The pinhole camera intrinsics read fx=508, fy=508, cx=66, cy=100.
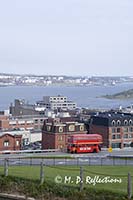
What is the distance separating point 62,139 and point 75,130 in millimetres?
3220

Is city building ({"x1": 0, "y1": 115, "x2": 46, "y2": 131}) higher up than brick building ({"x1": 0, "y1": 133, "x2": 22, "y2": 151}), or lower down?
lower down

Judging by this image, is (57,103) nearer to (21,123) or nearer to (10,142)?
(21,123)

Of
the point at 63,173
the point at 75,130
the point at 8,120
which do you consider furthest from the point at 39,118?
the point at 63,173

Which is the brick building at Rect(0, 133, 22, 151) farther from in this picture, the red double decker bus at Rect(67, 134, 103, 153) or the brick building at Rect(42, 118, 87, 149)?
the red double decker bus at Rect(67, 134, 103, 153)

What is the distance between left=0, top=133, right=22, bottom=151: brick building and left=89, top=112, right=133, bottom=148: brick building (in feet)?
35.2

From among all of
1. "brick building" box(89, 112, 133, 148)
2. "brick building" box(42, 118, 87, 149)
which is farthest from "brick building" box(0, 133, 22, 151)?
"brick building" box(89, 112, 133, 148)

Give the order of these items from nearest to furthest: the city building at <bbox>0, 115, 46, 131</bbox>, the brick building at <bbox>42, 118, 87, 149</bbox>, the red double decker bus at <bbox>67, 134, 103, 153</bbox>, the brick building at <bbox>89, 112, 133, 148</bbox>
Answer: the red double decker bus at <bbox>67, 134, 103, 153</bbox> < the brick building at <bbox>42, 118, 87, 149</bbox> < the brick building at <bbox>89, 112, 133, 148</bbox> < the city building at <bbox>0, 115, 46, 131</bbox>

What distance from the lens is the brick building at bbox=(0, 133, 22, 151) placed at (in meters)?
53.3

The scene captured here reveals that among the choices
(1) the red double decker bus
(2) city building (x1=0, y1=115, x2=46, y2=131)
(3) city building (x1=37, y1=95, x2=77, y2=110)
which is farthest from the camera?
(3) city building (x1=37, y1=95, x2=77, y2=110)

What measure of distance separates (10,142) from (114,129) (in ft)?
43.5

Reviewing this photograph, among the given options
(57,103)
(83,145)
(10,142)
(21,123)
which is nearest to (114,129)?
(10,142)

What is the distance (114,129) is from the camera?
2379 inches

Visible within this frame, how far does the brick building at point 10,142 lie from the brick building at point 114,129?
1073cm

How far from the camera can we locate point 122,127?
6106 cm
